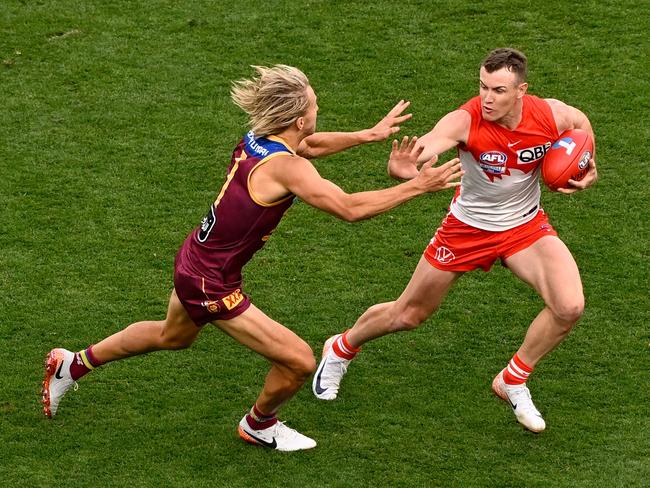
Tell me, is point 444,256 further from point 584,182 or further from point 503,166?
point 584,182

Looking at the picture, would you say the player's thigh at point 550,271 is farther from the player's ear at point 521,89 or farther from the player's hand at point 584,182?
the player's ear at point 521,89

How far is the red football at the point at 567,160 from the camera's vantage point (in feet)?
24.8

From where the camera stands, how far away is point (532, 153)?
25.3 ft

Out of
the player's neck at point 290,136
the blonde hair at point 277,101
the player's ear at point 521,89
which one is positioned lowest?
the player's neck at point 290,136

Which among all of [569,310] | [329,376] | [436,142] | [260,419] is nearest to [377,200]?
[436,142]

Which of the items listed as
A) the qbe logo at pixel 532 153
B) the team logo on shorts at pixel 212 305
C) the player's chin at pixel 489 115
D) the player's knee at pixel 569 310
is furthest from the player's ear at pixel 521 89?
the team logo on shorts at pixel 212 305

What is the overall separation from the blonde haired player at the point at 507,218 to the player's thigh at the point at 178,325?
1.30 metres

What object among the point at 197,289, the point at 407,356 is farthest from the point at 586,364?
the point at 197,289

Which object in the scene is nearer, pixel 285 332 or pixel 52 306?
pixel 285 332

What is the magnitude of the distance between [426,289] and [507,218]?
666mm

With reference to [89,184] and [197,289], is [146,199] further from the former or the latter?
[197,289]

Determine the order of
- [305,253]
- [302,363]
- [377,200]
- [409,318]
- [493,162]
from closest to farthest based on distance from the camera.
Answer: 1. [377,200]
2. [302,363]
3. [493,162]
4. [409,318]
5. [305,253]

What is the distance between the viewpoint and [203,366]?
8.44 metres

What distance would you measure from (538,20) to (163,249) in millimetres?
4637
